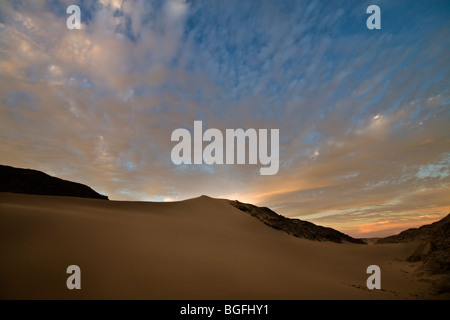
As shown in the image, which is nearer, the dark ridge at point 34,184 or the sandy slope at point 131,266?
the sandy slope at point 131,266

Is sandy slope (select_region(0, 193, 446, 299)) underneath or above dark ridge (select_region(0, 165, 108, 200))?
underneath

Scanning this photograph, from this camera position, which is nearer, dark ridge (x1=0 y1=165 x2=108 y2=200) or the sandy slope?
the sandy slope

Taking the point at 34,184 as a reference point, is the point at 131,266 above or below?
below

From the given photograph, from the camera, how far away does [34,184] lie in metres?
17.6

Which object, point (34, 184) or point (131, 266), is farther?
point (34, 184)

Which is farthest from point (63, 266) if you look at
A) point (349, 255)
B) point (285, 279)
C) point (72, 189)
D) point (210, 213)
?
point (72, 189)

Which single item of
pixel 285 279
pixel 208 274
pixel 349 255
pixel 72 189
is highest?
pixel 72 189

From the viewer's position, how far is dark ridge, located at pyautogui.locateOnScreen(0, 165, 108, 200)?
16.5 metres

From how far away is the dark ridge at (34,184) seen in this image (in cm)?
1645

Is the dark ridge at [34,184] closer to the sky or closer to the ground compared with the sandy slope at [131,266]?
closer to the sky
